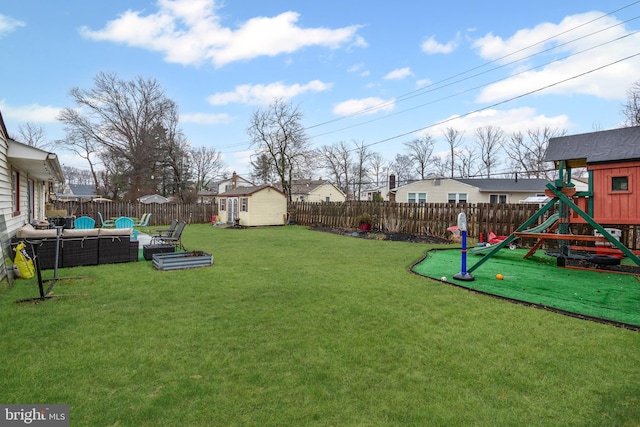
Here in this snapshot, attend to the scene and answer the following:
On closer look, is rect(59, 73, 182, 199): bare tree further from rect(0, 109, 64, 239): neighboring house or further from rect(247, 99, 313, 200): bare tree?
rect(0, 109, 64, 239): neighboring house

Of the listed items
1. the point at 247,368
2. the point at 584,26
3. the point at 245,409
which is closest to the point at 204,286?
the point at 247,368

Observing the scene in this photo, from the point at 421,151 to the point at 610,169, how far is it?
39.6 metres

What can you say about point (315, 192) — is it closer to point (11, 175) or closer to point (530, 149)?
point (530, 149)

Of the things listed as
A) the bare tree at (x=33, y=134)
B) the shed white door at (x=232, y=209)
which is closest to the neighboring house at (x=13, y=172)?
the shed white door at (x=232, y=209)

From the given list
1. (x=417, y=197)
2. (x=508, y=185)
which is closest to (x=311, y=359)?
(x=417, y=197)

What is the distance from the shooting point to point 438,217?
1406 centimetres

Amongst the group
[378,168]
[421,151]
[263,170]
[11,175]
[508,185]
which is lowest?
[11,175]

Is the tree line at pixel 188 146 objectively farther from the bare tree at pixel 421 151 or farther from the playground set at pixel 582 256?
the playground set at pixel 582 256

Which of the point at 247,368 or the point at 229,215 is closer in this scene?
the point at 247,368

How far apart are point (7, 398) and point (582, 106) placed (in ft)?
74.9

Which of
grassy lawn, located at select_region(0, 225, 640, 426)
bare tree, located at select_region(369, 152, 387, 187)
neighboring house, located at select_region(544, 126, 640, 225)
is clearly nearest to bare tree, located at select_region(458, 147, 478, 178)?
bare tree, located at select_region(369, 152, 387, 187)

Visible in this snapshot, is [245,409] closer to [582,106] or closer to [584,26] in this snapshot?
[584,26]

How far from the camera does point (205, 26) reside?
13148mm

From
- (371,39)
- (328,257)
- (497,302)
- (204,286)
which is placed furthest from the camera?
(371,39)
